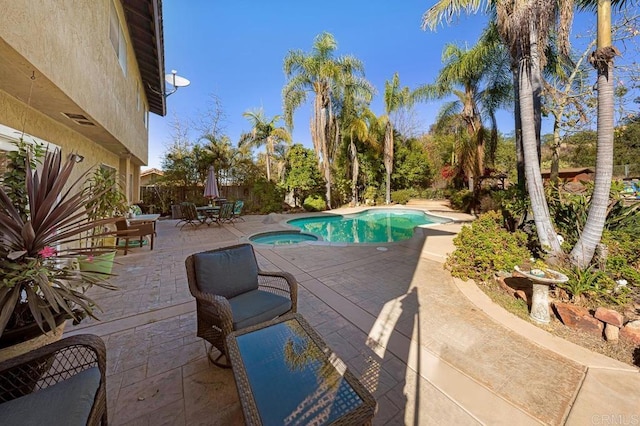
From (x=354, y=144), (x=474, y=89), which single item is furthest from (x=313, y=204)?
(x=474, y=89)

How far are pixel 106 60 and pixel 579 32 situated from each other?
10.1m

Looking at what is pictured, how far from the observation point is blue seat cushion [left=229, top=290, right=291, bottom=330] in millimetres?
2207

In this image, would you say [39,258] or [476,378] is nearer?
[39,258]

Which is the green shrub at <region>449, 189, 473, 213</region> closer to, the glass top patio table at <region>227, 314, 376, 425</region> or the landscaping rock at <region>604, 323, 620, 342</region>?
the landscaping rock at <region>604, 323, 620, 342</region>

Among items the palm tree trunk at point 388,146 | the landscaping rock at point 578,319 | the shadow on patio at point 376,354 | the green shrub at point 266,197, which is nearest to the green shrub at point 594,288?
the landscaping rock at point 578,319

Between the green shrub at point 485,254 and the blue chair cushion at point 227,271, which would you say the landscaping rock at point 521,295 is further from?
the blue chair cushion at point 227,271

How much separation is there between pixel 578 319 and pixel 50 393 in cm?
469

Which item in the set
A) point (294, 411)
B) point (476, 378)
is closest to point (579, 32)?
point (476, 378)

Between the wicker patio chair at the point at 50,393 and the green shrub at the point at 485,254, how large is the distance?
469 centimetres

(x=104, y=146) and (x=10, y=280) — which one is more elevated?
(x=104, y=146)

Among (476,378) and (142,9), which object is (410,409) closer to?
(476,378)

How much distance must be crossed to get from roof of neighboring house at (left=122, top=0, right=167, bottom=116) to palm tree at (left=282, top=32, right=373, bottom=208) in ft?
24.4

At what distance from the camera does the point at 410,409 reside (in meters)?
1.84

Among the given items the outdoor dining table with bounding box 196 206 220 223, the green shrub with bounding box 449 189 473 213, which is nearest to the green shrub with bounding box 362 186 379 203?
the green shrub with bounding box 449 189 473 213
